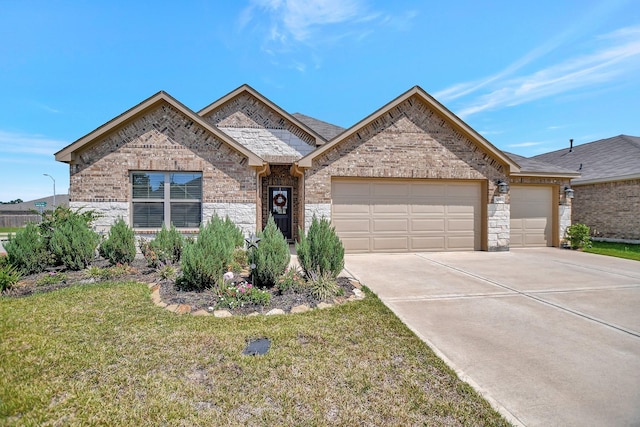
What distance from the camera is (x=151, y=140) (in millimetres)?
9305

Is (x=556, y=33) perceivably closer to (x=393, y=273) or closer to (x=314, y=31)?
(x=314, y=31)

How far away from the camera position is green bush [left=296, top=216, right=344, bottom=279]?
5871mm

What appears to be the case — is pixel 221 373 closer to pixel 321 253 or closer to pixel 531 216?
pixel 321 253

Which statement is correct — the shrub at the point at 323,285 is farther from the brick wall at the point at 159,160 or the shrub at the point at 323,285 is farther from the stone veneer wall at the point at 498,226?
the stone veneer wall at the point at 498,226

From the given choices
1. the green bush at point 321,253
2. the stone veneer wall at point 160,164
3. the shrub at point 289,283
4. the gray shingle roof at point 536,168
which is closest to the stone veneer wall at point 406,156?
the gray shingle roof at point 536,168

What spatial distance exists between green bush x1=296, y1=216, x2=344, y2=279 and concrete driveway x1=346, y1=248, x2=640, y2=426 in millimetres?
942

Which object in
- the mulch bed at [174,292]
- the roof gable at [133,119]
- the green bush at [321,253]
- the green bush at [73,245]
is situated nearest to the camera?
the mulch bed at [174,292]

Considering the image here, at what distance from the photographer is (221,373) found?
3000mm

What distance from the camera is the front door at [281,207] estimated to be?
1327 cm

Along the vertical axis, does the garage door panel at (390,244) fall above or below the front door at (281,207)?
below

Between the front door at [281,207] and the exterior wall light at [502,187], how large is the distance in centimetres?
818

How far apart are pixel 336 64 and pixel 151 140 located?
22.5 feet

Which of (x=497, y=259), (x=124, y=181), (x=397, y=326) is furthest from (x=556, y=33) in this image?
(x=124, y=181)

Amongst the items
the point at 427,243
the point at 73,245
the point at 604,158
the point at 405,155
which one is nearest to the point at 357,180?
the point at 405,155
